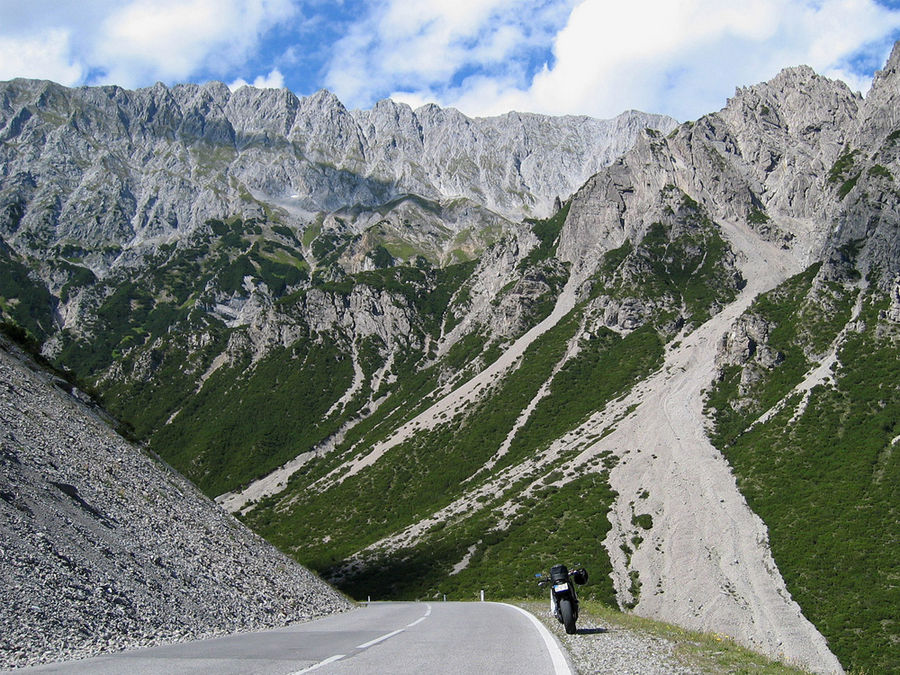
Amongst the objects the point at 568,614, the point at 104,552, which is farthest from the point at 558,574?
the point at 104,552

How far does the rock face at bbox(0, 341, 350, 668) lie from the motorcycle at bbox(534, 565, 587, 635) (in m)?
11.1

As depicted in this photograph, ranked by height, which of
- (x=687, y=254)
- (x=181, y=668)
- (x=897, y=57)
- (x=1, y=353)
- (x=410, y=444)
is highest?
(x=897, y=57)

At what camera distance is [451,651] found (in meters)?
12.8

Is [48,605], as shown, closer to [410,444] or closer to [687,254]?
[410,444]

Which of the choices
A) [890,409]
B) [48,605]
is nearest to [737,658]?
[48,605]

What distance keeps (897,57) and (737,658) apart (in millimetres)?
235045

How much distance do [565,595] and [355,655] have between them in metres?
8.17

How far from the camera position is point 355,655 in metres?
12.0

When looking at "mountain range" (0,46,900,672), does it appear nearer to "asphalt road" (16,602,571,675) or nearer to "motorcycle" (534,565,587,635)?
"motorcycle" (534,565,587,635)

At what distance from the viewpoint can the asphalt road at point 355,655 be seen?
408 inches

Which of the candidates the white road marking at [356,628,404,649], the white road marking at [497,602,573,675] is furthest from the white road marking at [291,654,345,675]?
the white road marking at [497,602,573,675]

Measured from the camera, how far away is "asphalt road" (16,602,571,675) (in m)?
10.4

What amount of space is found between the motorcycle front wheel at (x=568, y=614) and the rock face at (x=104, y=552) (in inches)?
441

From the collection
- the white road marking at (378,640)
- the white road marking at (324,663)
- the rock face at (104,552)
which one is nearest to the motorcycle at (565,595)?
the white road marking at (378,640)
